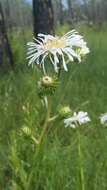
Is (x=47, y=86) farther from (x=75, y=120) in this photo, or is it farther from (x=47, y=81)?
(x=75, y=120)

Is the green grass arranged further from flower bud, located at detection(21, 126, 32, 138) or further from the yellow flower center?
the yellow flower center

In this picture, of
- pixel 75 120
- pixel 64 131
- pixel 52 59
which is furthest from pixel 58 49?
pixel 64 131

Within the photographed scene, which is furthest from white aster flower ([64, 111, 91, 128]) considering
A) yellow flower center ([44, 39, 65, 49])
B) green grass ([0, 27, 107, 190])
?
yellow flower center ([44, 39, 65, 49])

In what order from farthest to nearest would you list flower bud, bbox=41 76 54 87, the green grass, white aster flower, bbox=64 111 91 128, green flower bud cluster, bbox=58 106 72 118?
1. the green grass
2. white aster flower, bbox=64 111 91 128
3. green flower bud cluster, bbox=58 106 72 118
4. flower bud, bbox=41 76 54 87

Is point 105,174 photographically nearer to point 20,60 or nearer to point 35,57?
point 35,57

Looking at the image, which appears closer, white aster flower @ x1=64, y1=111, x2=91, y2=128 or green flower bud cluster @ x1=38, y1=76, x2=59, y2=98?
green flower bud cluster @ x1=38, y1=76, x2=59, y2=98

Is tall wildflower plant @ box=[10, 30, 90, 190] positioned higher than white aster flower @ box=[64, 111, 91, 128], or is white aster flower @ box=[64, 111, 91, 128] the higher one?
white aster flower @ box=[64, 111, 91, 128]

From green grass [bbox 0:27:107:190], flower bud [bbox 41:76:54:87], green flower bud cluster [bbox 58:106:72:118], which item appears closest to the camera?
flower bud [bbox 41:76:54:87]
